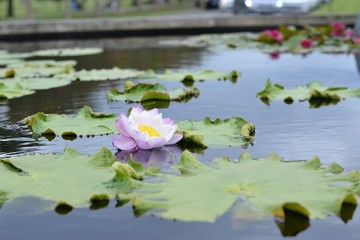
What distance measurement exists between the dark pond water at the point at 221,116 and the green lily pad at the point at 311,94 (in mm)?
59

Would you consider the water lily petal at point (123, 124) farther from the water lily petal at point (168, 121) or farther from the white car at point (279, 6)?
the white car at point (279, 6)

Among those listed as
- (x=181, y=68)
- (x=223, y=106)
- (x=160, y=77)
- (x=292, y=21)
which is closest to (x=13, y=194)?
(x=223, y=106)

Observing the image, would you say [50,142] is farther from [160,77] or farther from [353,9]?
[353,9]

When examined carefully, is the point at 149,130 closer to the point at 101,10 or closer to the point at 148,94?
the point at 148,94

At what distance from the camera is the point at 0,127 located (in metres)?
2.99

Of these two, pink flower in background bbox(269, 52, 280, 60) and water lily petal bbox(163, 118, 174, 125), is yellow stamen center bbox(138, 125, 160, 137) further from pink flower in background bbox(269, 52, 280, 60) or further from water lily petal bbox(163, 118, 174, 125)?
pink flower in background bbox(269, 52, 280, 60)

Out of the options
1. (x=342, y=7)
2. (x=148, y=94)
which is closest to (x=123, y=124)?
(x=148, y=94)

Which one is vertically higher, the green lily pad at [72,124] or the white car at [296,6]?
the white car at [296,6]

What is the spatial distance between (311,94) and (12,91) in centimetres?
149

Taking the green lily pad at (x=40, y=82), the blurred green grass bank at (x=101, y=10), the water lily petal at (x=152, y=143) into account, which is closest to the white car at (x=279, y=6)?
the blurred green grass bank at (x=101, y=10)

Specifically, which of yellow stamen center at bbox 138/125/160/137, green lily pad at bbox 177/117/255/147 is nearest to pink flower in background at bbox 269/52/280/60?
green lily pad at bbox 177/117/255/147

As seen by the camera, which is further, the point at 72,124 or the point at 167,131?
the point at 72,124

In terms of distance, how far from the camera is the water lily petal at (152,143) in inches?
90.0

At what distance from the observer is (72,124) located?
9.28 feet
